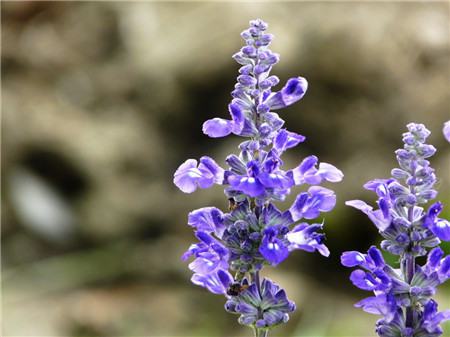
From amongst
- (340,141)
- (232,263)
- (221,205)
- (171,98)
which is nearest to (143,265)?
(221,205)

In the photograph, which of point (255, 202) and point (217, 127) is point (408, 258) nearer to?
point (255, 202)

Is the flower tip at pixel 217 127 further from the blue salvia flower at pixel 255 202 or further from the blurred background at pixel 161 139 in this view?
the blurred background at pixel 161 139

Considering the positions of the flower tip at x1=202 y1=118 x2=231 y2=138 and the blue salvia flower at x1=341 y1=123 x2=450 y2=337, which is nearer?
the blue salvia flower at x1=341 y1=123 x2=450 y2=337

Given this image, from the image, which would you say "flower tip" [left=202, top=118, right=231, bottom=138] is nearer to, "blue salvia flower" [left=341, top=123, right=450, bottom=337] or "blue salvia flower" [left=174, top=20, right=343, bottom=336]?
"blue salvia flower" [left=174, top=20, right=343, bottom=336]

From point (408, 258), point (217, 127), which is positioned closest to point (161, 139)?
point (217, 127)

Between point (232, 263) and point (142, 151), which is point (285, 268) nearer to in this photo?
point (142, 151)

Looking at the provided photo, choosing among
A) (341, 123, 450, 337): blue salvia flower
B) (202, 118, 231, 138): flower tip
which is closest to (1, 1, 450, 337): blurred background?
(341, 123, 450, 337): blue salvia flower

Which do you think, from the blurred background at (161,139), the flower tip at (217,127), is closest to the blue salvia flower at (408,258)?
the flower tip at (217,127)
